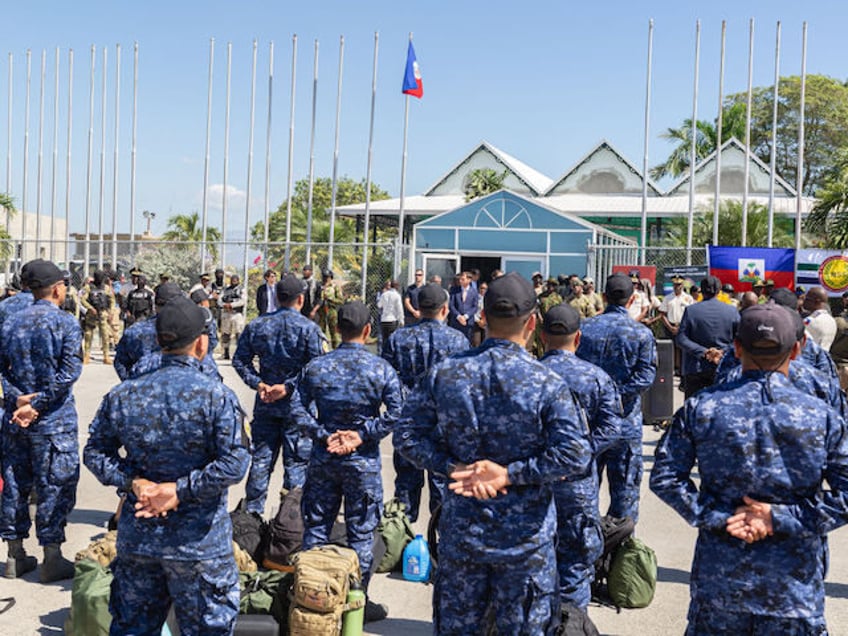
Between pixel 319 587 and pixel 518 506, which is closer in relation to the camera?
pixel 518 506

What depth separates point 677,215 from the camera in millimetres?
32812

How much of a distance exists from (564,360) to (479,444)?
184 centimetres

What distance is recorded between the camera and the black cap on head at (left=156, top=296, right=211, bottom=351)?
156 inches

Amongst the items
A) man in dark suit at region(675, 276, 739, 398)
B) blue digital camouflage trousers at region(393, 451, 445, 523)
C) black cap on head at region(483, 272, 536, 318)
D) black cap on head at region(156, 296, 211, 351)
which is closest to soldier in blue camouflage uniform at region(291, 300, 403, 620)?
black cap on head at region(156, 296, 211, 351)

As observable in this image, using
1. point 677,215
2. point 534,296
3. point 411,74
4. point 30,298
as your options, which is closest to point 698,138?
point 677,215

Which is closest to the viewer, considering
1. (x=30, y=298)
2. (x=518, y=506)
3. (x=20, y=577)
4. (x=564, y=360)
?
(x=518, y=506)

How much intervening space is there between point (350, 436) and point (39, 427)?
2297 millimetres

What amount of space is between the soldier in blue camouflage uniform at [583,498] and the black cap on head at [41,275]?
11.3ft

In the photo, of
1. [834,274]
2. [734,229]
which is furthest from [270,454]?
[734,229]

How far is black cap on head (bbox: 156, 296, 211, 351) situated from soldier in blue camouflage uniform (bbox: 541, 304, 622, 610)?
2.14 m

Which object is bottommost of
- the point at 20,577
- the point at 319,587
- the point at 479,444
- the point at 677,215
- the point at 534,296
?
the point at 20,577

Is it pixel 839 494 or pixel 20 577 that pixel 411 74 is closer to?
pixel 20 577

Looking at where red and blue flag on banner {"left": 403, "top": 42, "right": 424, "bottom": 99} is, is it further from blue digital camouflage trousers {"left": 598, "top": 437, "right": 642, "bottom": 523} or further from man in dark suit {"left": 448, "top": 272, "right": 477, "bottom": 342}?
blue digital camouflage trousers {"left": 598, "top": 437, "right": 642, "bottom": 523}

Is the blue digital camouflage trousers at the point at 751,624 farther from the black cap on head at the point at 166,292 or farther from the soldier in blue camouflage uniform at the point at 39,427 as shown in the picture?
the black cap on head at the point at 166,292
